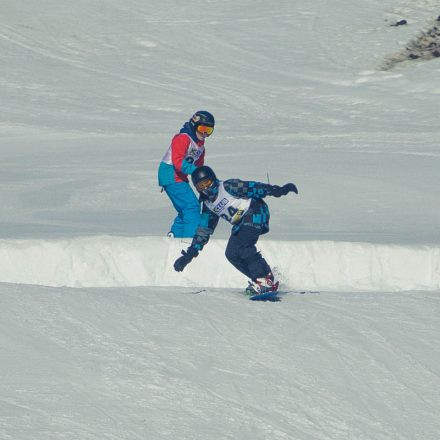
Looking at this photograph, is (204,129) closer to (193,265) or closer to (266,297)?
(193,265)

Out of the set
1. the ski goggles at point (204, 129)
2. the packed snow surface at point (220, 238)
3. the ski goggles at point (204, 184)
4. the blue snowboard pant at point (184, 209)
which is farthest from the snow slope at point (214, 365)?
the ski goggles at point (204, 129)

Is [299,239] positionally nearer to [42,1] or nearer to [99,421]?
[99,421]

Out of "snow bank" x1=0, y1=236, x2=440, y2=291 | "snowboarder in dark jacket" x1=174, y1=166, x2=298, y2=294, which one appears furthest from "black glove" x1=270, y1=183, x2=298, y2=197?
"snow bank" x1=0, y1=236, x2=440, y2=291

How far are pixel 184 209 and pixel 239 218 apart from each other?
66.9 inches

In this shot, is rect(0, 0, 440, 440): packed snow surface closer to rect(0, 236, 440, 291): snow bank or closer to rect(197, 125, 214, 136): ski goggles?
rect(0, 236, 440, 291): snow bank

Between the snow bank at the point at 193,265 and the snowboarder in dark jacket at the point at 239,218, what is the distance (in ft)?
2.46

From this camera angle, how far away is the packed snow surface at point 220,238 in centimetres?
820

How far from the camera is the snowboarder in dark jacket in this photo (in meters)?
10.2

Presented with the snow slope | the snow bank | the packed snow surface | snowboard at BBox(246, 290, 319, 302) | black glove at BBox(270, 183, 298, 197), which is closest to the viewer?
the snow slope

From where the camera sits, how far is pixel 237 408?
26.5 ft

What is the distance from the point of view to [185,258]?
10.5m

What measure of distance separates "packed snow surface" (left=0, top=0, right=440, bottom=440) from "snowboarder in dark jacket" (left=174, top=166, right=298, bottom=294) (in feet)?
0.90

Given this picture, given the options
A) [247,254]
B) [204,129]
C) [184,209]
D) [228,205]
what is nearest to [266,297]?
[247,254]

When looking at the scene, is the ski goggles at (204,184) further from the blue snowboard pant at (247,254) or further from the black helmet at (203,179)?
the blue snowboard pant at (247,254)
